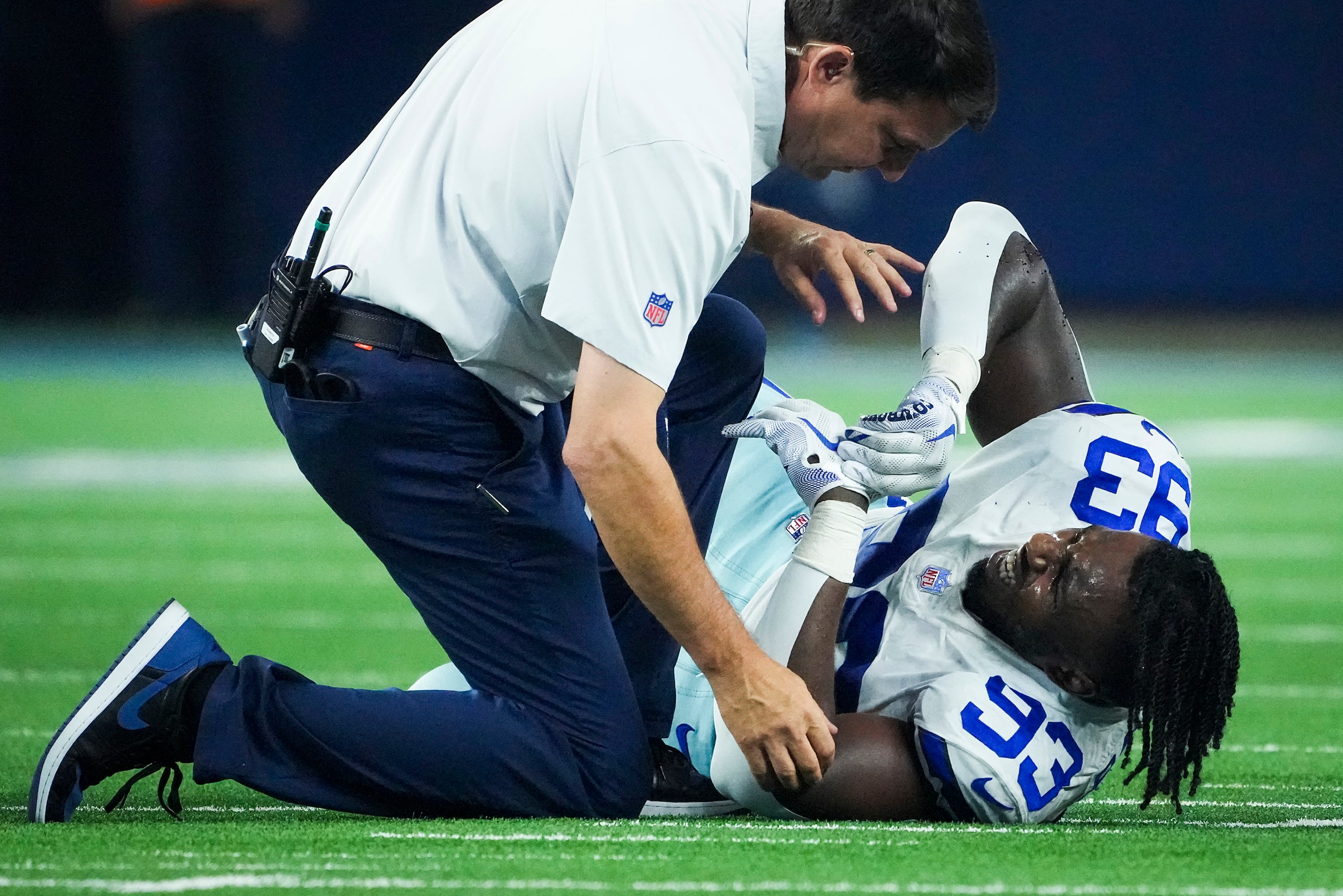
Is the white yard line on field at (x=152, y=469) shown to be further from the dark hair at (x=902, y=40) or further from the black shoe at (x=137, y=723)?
the dark hair at (x=902, y=40)

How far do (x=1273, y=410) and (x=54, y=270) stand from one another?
1136 cm

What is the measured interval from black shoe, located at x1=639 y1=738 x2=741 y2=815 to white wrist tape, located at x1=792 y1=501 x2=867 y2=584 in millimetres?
478

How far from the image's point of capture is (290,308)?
2955 mm

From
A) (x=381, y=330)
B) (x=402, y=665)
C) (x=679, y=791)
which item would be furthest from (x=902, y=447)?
→ (x=402, y=665)

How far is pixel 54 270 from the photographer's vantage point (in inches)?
680

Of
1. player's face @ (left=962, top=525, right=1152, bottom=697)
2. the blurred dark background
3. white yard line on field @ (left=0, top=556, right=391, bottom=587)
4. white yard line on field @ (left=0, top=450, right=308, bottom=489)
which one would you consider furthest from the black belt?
the blurred dark background

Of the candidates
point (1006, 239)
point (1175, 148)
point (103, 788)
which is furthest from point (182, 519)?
point (1175, 148)

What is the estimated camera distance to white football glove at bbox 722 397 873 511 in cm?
308

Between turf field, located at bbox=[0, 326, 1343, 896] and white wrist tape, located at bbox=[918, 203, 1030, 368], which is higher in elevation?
white wrist tape, located at bbox=[918, 203, 1030, 368]

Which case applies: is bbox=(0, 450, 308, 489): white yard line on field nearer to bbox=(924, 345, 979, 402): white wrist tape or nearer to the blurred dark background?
bbox=(924, 345, 979, 402): white wrist tape

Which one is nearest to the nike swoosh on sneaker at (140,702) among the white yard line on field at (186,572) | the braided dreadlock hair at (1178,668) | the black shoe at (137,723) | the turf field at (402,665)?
the black shoe at (137,723)

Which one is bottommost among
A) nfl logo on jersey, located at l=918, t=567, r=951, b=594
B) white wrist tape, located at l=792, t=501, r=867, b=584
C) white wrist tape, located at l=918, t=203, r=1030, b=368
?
nfl logo on jersey, located at l=918, t=567, r=951, b=594

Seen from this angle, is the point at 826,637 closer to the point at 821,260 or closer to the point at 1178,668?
the point at 1178,668

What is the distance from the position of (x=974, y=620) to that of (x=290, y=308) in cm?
127
